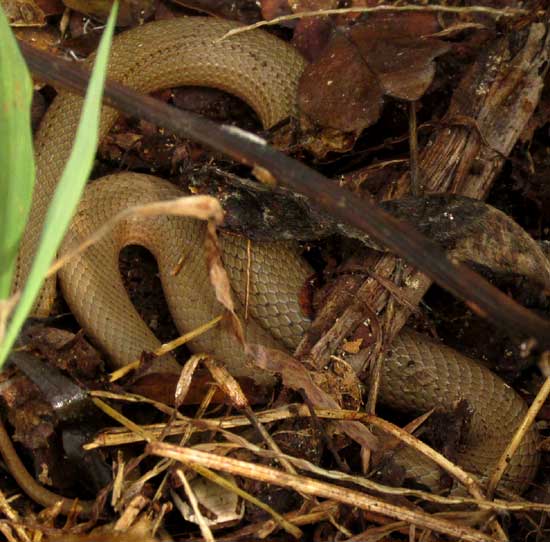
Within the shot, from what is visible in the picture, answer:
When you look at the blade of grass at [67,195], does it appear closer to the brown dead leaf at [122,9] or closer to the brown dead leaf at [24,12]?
the brown dead leaf at [122,9]

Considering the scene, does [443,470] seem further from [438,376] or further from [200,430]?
[200,430]

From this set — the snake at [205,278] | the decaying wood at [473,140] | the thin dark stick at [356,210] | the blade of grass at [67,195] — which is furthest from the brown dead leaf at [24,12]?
the blade of grass at [67,195]

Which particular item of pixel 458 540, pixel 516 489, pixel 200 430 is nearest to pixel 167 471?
pixel 200 430

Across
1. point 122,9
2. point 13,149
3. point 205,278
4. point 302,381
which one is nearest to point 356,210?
point 13,149

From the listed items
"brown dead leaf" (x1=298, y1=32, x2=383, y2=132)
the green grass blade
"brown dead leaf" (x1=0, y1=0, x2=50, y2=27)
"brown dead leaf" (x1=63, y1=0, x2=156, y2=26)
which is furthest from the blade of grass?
"brown dead leaf" (x1=0, y1=0, x2=50, y2=27)

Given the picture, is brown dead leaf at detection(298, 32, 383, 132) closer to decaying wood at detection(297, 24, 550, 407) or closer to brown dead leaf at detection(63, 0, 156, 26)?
decaying wood at detection(297, 24, 550, 407)

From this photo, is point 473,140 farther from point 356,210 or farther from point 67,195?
point 67,195
